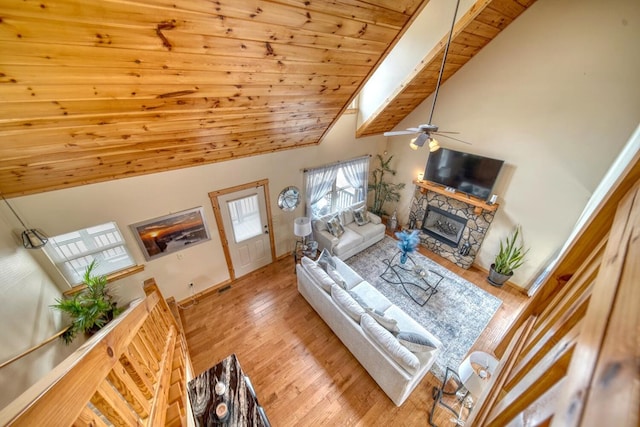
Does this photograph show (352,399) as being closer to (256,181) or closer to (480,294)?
(480,294)

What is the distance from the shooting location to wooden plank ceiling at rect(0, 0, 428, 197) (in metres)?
1.51

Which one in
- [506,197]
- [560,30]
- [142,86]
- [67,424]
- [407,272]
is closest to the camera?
[67,424]

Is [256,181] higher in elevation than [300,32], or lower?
lower

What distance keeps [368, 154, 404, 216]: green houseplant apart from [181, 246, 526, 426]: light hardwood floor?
242 centimetres

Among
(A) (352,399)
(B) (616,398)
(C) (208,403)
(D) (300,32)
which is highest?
(D) (300,32)

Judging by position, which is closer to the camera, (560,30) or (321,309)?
(560,30)

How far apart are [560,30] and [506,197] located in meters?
2.39

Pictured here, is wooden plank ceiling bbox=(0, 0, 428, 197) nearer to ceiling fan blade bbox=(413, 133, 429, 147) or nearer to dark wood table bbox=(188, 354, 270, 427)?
ceiling fan blade bbox=(413, 133, 429, 147)

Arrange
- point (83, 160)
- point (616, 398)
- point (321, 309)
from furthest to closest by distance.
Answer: point (321, 309) → point (83, 160) → point (616, 398)

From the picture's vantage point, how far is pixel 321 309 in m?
3.76

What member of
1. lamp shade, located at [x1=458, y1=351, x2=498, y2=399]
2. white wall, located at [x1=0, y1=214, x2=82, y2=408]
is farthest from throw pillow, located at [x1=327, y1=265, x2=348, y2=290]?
white wall, located at [x1=0, y1=214, x2=82, y2=408]

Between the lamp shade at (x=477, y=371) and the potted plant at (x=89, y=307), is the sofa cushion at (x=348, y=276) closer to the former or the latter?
the lamp shade at (x=477, y=371)

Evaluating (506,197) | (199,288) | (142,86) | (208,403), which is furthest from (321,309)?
(506,197)

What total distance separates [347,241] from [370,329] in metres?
2.34
